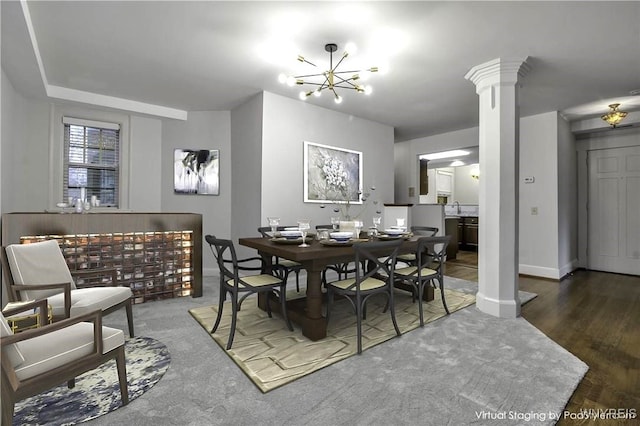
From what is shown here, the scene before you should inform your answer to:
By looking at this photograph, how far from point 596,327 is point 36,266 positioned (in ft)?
15.6

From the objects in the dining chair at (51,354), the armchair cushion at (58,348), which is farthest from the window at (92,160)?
the armchair cushion at (58,348)

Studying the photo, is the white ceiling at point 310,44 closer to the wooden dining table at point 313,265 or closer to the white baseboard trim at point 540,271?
the wooden dining table at point 313,265

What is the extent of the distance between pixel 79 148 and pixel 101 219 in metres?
1.87

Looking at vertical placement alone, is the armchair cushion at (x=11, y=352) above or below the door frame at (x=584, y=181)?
below

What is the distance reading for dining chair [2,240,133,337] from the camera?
2.03m

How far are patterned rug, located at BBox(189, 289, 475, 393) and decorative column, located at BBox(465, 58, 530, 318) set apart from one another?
457 millimetres

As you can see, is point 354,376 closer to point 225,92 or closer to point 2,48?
point 225,92

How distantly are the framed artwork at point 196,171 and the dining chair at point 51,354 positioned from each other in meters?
3.33

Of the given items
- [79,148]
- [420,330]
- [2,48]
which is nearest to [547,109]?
[420,330]

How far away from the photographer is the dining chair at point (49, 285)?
6.64 feet

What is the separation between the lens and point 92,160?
14.2 feet

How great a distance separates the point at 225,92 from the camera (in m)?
4.00

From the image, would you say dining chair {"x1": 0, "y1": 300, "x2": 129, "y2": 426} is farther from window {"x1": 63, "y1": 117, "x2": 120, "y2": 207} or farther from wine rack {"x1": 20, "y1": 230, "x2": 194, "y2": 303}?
window {"x1": 63, "y1": 117, "x2": 120, "y2": 207}

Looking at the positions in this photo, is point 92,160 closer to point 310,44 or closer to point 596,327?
point 310,44
